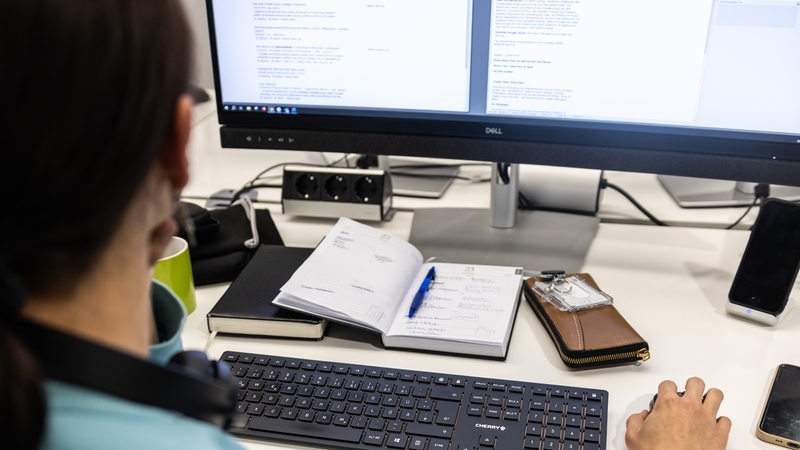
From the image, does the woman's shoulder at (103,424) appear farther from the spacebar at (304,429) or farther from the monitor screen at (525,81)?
the monitor screen at (525,81)

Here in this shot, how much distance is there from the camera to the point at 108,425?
1.29ft

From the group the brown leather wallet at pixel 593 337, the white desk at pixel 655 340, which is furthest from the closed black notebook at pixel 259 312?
the brown leather wallet at pixel 593 337

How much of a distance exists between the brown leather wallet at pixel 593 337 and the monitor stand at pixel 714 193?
406 millimetres

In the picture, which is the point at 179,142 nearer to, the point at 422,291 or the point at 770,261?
the point at 422,291

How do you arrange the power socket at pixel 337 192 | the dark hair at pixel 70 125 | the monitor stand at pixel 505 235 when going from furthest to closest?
the power socket at pixel 337 192 < the monitor stand at pixel 505 235 < the dark hair at pixel 70 125

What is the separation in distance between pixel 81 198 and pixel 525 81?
2.10 feet

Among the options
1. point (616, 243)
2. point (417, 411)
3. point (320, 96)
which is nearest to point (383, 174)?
point (320, 96)

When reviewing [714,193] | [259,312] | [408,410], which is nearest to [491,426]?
[408,410]

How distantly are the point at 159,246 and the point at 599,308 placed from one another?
53 centimetres

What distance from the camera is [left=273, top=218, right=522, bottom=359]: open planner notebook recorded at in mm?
836

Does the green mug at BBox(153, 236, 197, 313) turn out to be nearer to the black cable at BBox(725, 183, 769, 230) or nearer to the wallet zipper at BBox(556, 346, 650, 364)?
the wallet zipper at BBox(556, 346, 650, 364)

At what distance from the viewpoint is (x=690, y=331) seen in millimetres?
869

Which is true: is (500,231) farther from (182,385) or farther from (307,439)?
(182,385)

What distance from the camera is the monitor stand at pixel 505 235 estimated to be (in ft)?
3.33
